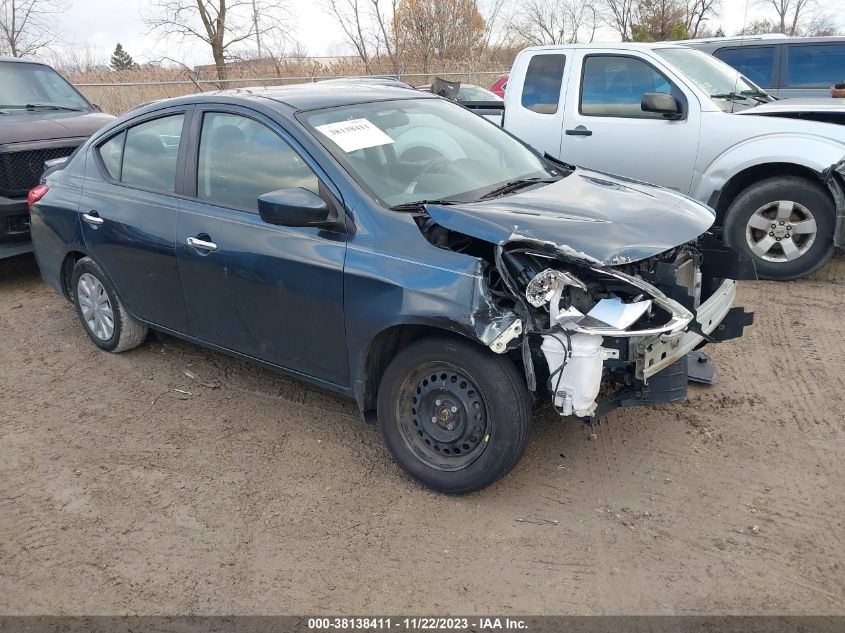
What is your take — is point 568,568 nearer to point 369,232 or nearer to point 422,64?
point 369,232

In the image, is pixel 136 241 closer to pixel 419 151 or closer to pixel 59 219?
pixel 59 219

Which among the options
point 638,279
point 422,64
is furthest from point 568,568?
point 422,64

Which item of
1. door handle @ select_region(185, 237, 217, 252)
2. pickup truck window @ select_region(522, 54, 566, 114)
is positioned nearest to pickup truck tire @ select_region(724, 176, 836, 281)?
pickup truck window @ select_region(522, 54, 566, 114)

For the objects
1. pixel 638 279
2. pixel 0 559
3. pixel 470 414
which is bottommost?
pixel 0 559

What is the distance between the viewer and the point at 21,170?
6965 millimetres

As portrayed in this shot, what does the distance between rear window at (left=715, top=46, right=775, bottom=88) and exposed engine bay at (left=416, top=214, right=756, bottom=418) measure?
24.1ft

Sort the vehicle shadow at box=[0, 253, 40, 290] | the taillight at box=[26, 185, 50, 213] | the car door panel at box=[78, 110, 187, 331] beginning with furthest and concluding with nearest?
the vehicle shadow at box=[0, 253, 40, 290] → the taillight at box=[26, 185, 50, 213] → the car door panel at box=[78, 110, 187, 331]

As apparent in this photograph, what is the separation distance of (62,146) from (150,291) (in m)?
3.67

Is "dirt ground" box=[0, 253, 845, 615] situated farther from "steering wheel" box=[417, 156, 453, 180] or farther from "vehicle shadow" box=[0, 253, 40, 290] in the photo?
"vehicle shadow" box=[0, 253, 40, 290]

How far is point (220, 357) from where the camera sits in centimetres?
518

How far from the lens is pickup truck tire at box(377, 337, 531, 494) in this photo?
3.14 m

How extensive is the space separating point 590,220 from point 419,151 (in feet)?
3.75

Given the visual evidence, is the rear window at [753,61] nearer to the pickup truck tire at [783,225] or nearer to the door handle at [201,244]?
the pickup truck tire at [783,225]

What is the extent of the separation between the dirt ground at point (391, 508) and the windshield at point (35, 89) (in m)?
4.64
